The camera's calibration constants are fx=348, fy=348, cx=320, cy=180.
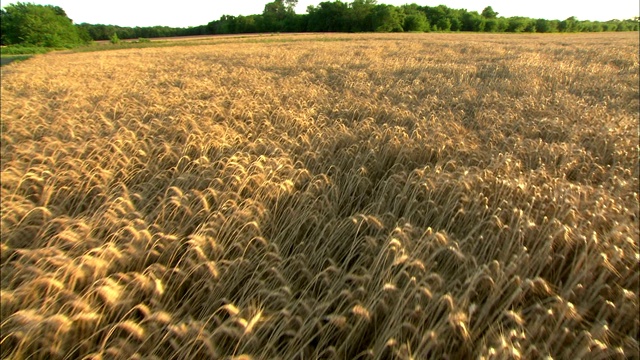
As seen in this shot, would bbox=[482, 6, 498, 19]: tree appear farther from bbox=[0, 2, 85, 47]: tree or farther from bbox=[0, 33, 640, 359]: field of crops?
bbox=[0, 33, 640, 359]: field of crops

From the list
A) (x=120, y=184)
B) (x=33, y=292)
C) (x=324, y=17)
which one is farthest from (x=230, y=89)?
(x=324, y=17)

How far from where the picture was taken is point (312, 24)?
220 feet

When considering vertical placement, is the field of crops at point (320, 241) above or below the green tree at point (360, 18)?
below

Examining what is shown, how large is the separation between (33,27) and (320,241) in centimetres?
6268

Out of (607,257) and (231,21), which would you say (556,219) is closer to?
(607,257)

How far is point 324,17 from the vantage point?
6656 cm

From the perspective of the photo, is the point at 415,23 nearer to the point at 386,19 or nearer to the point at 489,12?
the point at 386,19

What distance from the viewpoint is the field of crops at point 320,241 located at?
5.39 ft

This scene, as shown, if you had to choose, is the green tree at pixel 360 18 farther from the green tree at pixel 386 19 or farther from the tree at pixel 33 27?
the tree at pixel 33 27

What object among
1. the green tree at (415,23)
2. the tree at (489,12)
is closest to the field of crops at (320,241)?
the green tree at (415,23)

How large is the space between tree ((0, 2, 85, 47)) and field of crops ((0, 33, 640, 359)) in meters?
54.3

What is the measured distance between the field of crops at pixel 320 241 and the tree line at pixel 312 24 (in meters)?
55.5

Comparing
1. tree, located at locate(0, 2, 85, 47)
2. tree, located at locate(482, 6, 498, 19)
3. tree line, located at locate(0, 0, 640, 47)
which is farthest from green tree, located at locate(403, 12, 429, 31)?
tree, located at locate(0, 2, 85, 47)

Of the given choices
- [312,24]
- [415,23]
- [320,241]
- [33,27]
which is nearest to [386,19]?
[415,23]
